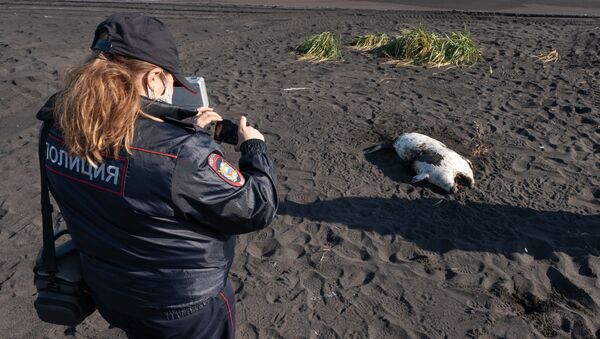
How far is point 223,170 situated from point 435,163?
4012 millimetres

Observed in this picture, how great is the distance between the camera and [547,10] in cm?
1241

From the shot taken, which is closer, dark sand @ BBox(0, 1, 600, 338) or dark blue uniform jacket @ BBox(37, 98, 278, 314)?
dark blue uniform jacket @ BBox(37, 98, 278, 314)

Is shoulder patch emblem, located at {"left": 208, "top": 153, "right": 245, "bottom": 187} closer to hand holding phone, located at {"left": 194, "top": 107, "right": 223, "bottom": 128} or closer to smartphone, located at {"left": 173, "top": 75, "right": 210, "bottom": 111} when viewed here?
hand holding phone, located at {"left": 194, "top": 107, "right": 223, "bottom": 128}

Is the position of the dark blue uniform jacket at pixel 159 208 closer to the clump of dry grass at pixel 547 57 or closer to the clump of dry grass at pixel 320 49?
the clump of dry grass at pixel 320 49

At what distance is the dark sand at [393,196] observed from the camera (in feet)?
13.4

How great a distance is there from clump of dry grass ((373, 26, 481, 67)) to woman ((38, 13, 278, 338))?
749 centimetres

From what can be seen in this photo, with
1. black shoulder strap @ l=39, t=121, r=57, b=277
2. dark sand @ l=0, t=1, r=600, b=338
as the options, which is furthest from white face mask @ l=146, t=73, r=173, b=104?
dark sand @ l=0, t=1, r=600, b=338

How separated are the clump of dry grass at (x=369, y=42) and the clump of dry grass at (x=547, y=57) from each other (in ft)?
8.10

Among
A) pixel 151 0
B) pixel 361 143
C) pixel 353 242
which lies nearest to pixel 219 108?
pixel 361 143

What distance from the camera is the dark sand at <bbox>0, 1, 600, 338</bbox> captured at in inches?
161

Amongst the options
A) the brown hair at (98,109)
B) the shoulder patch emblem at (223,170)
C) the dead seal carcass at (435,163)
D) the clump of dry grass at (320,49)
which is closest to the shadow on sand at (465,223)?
the dead seal carcass at (435,163)

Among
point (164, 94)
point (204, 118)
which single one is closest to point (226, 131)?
point (204, 118)

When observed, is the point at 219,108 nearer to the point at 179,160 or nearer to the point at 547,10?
the point at 179,160

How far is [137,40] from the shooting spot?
1.90 m
